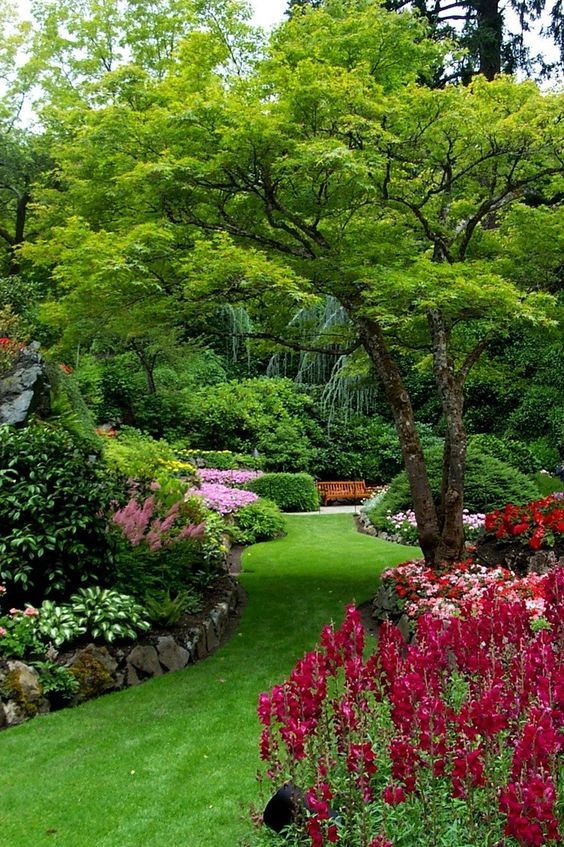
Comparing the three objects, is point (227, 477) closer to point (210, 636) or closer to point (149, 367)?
point (149, 367)

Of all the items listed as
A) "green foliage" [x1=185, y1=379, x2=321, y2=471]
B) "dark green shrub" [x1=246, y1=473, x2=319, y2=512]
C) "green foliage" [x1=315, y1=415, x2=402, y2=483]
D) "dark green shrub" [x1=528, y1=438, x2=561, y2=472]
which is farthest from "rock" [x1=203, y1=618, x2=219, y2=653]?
"green foliage" [x1=315, y1=415, x2=402, y2=483]

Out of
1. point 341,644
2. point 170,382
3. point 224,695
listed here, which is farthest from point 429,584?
point 170,382

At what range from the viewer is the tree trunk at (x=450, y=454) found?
6.80 m

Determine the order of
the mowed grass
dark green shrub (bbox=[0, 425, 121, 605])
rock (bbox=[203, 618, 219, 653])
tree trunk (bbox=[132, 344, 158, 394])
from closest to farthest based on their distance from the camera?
the mowed grass < dark green shrub (bbox=[0, 425, 121, 605]) < rock (bbox=[203, 618, 219, 653]) < tree trunk (bbox=[132, 344, 158, 394])

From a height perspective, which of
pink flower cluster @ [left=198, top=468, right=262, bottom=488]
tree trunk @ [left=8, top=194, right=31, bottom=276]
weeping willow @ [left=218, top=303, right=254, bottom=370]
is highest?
tree trunk @ [left=8, top=194, right=31, bottom=276]

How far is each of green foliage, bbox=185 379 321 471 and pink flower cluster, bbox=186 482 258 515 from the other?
377cm

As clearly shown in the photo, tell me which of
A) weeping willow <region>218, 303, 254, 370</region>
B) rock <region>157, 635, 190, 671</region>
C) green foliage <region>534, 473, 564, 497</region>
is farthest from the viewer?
weeping willow <region>218, 303, 254, 370</region>

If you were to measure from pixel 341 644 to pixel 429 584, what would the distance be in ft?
12.5

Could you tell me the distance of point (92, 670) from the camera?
4809 mm

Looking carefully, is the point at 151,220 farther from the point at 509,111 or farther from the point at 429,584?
the point at 429,584

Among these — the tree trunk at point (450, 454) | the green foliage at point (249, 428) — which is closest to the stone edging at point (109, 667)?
the tree trunk at point (450, 454)

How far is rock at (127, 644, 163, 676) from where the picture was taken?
5.11 m

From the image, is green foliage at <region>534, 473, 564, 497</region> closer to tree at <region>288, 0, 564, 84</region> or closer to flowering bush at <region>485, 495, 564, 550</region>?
flowering bush at <region>485, 495, 564, 550</region>

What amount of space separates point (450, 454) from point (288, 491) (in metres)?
7.46
